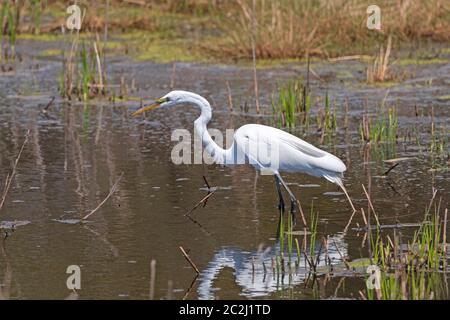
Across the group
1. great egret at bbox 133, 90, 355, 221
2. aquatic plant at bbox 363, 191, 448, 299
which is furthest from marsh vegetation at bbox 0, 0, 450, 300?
great egret at bbox 133, 90, 355, 221

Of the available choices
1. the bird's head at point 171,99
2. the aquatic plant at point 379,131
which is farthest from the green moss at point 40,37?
the bird's head at point 171,99

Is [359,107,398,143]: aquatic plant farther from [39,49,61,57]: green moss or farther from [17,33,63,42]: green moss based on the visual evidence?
[17,33,63,42]: green moss

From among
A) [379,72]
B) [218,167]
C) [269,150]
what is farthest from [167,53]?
[269,150]

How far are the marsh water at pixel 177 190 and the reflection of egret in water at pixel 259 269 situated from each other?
0.04 feet

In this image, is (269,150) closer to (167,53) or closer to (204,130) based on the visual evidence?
(204,130)

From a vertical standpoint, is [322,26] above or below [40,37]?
above

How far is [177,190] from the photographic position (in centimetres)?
866

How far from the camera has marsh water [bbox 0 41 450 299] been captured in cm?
632

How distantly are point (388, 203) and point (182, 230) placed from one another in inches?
64.4

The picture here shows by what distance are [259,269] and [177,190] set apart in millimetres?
2240

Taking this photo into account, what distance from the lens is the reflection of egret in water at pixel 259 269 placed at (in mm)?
6113

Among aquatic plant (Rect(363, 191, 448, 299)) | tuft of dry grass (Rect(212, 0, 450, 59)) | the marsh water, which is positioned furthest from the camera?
tuft of dry grass (Rect(212, 0, 450, 59))

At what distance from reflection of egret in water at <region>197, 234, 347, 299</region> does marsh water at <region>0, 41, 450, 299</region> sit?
1cm
